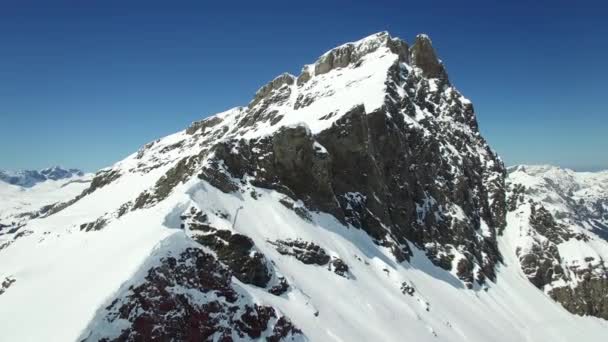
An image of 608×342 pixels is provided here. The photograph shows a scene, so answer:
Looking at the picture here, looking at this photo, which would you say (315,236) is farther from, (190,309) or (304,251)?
(190,309)

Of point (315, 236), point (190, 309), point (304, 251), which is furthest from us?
point (315, 236)

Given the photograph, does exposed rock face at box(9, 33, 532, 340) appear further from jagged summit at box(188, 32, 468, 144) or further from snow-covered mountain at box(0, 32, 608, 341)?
jagged summit at box(188, 32, 468, 144)

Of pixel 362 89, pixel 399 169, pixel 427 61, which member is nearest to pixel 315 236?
pixel 399 169

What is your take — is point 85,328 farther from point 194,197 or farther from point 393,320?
point 393,320

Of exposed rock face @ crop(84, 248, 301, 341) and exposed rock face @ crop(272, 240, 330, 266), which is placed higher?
exposed rock face @ crop(272, 240, 330, 266)

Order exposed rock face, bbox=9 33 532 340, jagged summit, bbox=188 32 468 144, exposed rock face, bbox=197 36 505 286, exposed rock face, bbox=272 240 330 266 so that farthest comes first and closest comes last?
jagged summit, bbox=188 32 468 144 < exposed rock face, bbox=197 36 505 286 < exposed rock face, bbox=272 240 330 266 < exposed rock face, bbox=9 33 532 340

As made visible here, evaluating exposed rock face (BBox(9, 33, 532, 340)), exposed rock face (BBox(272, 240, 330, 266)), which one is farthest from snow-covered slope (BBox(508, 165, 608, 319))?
exposed rock face (BBox(272, 240, 330, 266))

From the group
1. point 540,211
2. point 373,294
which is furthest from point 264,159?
point 540,211

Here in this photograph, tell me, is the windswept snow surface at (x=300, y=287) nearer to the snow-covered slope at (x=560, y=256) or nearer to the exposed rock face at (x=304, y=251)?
the exposed rock face at (x=304, y=251)
